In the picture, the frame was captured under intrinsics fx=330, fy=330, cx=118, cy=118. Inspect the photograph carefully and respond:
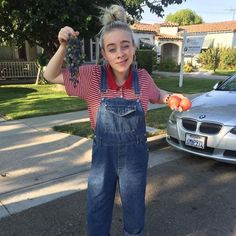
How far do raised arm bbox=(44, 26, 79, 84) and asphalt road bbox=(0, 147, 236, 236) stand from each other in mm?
1623

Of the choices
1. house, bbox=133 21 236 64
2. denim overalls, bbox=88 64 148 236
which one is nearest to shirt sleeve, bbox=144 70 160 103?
denim overalls, bbox=88 64 148 236

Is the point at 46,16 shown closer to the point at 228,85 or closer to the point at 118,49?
the point at 228,85

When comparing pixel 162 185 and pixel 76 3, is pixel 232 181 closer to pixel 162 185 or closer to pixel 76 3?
pixel 162 185

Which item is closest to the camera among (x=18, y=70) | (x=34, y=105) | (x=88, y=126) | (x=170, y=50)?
(x=88, y=126)

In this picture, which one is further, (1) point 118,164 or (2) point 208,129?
(2) point 208,129

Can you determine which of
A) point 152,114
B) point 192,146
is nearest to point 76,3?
point 152,114

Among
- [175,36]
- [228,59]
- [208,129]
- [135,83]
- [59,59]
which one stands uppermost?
[175,36]

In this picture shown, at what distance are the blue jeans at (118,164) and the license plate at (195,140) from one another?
234 centimetres

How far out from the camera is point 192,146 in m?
4.67

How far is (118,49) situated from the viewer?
205cm

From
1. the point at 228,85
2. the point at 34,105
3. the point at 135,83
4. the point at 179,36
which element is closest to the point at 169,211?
the point at 135,83

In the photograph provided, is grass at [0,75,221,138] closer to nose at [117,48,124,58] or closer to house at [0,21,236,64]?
nose at [117,48,124,58]

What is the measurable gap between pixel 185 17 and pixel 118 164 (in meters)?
77.5

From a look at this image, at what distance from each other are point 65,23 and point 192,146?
7315mm
